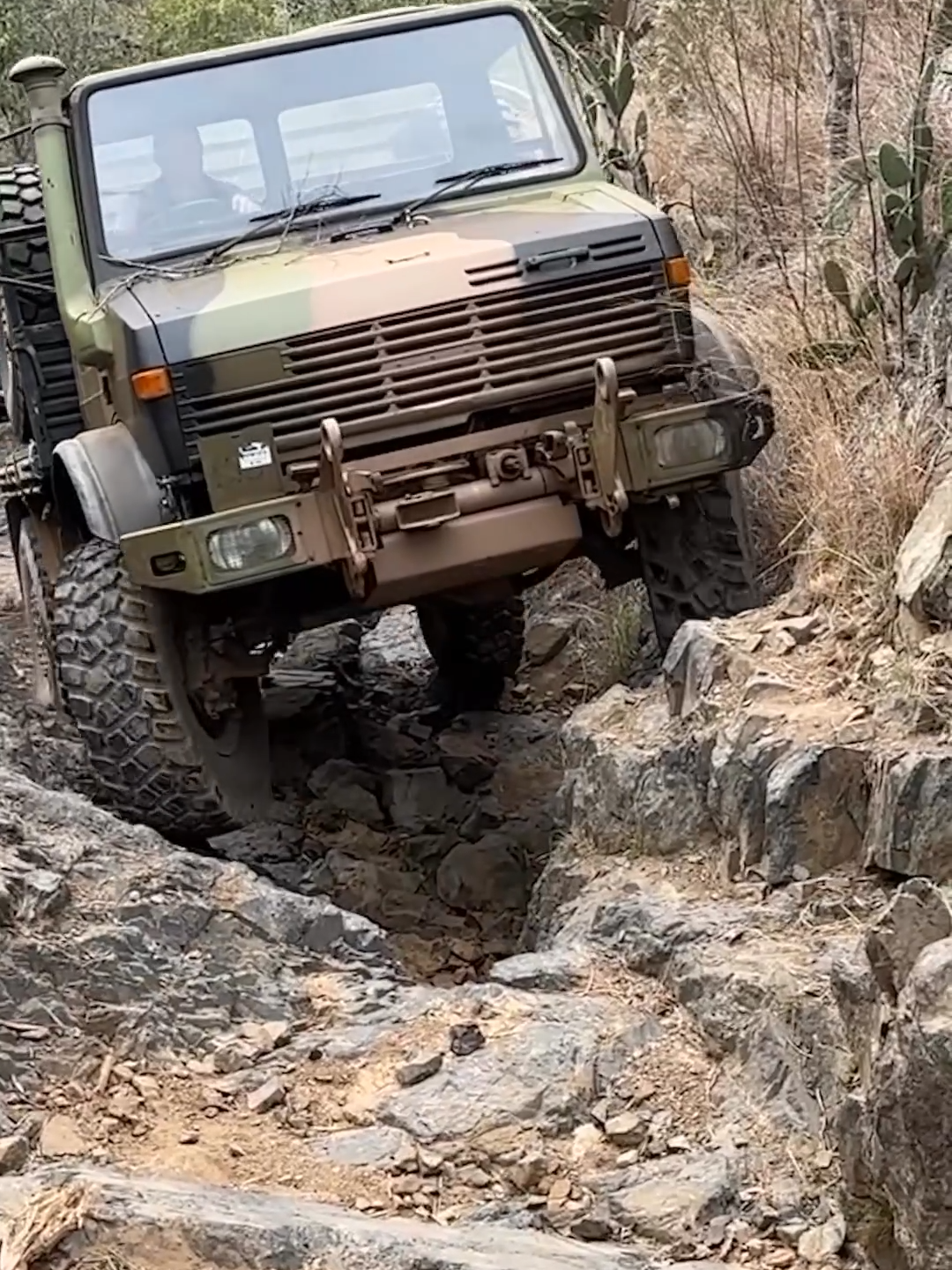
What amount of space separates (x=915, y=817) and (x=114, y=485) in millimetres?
2605

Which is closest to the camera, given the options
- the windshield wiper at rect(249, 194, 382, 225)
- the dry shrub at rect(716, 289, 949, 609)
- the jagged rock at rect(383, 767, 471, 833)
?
the dry shrub at rect(716, 289, 949, 609)

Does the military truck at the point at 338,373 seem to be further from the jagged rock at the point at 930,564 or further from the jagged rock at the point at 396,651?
the jagged rock at the point at 396,651

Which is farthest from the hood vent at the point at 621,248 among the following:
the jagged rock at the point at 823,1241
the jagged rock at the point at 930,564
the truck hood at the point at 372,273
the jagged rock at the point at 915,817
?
the jagged rock at the point at 823,1241

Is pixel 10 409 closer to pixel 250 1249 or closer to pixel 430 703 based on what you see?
pixel 430 703

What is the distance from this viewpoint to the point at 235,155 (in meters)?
5.77

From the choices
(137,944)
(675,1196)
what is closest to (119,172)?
(137,944)

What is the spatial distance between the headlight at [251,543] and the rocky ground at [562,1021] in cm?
76

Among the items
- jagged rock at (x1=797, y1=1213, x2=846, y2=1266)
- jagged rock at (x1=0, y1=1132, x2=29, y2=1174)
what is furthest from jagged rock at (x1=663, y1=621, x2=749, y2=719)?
jagged rock at (x1=0, y1=1132, x2=29, y2=1174)

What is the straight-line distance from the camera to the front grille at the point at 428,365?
16.9ft

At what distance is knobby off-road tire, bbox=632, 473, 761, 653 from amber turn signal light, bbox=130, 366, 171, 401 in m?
1.46

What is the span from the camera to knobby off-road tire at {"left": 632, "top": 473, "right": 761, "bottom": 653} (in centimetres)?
549

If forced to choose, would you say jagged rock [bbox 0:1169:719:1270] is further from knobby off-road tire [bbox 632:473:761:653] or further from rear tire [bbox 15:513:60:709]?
rear tire [bbox 15:513:60:709]

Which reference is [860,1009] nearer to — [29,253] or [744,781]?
[744,781]

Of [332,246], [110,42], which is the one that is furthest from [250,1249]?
[110,42]
